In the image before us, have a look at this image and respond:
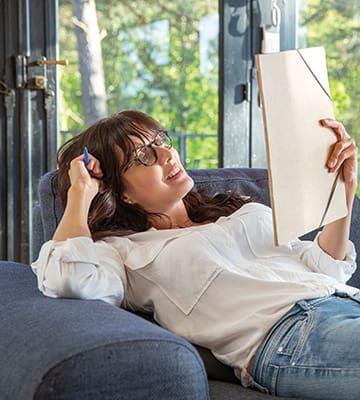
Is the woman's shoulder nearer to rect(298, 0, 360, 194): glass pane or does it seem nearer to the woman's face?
the woman's face

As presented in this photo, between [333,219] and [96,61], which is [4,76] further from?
[333,219]

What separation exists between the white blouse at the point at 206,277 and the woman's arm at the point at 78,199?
0.05 metres

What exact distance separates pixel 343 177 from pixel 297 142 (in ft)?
0.74

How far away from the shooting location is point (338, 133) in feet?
5.64

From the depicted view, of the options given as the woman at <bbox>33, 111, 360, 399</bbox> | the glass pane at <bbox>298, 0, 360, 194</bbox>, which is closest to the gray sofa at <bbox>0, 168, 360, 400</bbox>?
the woman at <bbox>33, 111, 360, 399</bbox>

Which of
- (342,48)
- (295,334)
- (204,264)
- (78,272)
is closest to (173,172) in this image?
(204,264)

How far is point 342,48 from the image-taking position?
338cm

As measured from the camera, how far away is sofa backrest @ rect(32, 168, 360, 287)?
6.48 feet

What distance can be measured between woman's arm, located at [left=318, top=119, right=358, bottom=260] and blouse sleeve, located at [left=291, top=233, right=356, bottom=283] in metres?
0.02

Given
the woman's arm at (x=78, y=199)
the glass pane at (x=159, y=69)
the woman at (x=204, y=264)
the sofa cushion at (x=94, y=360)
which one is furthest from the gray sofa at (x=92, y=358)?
the glass pane at (x=159, y=69)

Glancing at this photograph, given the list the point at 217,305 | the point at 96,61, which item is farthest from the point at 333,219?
the point at 96,61

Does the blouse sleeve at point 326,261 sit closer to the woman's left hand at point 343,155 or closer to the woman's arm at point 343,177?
the woman's arm at point 343,177

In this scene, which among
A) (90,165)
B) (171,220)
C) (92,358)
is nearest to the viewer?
(92,358)

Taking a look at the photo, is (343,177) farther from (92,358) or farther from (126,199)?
(92,358)
